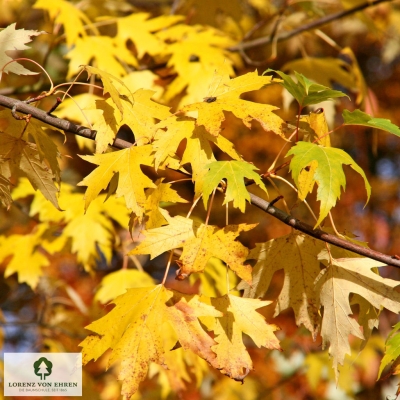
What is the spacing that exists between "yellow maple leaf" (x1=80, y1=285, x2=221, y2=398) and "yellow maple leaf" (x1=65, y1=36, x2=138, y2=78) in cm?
136

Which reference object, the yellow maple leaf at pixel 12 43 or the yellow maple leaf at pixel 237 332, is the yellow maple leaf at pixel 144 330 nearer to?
the yellow maple leaf at pixel 237 332

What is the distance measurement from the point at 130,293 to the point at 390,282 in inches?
26.5

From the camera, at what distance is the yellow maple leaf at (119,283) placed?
2.34m

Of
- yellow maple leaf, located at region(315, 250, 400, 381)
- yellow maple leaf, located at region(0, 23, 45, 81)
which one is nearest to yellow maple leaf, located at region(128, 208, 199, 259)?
yellow maple leaf, located at region(315, 250, 400, 381)

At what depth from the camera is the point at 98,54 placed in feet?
7.95

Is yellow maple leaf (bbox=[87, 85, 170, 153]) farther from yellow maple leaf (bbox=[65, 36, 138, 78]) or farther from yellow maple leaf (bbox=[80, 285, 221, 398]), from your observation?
yellow maple leaf (bbox=[65, 36, 138, 78])

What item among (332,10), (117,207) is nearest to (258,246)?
(117,207)

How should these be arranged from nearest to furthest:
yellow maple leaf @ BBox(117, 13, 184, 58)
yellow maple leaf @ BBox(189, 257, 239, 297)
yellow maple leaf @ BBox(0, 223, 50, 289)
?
1. yellow maple leaf @ BBox(189, 257, 239, 297)
2. yellow maple leaf @ BBox(0, 223, 50, 289)
3. yellow maple leaf @ BBox(117, 13, 184, 58)

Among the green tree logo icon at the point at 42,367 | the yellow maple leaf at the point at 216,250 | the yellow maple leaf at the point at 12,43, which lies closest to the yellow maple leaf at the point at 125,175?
the yellow maple leaf at the point at 216,250

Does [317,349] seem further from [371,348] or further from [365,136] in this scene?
[365,136]

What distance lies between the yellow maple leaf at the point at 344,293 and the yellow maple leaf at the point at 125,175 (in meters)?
0.51

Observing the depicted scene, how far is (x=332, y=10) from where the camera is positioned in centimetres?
552

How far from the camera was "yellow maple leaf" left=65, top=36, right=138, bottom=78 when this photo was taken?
2395 mm

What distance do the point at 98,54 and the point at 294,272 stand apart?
5.00 ft
